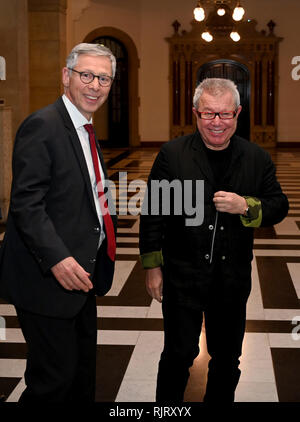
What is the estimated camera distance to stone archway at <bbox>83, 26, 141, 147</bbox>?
68.9ft

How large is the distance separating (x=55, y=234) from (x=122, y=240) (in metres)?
5.69

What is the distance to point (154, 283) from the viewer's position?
3.11 m

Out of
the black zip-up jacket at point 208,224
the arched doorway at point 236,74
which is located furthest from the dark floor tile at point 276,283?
the arched doorway at point 236,74

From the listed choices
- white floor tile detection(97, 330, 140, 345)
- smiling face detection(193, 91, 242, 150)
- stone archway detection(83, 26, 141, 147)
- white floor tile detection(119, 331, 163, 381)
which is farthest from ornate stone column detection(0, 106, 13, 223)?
stone archway detection(83, 26, 141, 147)

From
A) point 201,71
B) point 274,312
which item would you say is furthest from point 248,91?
point 274,312

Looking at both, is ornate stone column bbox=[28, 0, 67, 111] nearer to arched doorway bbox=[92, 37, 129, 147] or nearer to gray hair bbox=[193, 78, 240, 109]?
arched doorway bbox=[92, 37, 129, 147]

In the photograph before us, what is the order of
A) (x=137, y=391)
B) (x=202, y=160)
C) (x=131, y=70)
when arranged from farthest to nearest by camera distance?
1. (x=131, y=70)
2. (x=137, y=391)
3. (x=202, y=160)

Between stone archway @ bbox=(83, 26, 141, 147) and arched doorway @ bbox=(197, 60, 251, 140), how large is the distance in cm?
215

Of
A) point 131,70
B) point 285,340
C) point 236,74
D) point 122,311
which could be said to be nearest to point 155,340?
point 122,311

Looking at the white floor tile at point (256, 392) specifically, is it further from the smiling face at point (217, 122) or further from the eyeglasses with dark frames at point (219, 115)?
the eyeglasses with dark frames at point (219, 115)

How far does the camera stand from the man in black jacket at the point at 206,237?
2936mm

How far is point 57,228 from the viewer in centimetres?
256

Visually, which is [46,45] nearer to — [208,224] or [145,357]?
[145,357]

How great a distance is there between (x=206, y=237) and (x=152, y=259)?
265 millimetres
